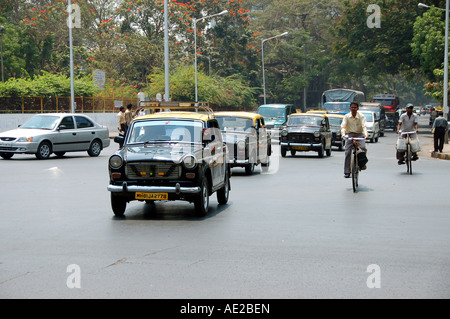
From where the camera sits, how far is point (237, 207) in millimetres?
12852

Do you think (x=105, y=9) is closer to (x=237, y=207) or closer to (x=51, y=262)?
(x=237, y=207)

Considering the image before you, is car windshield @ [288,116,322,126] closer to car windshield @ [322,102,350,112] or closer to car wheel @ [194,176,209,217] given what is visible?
car wheel @ [194,176,209,217]

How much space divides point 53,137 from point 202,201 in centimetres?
1469

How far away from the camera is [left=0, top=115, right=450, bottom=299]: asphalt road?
6.66 m

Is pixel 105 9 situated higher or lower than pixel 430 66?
higher

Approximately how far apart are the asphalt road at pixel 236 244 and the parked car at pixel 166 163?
1.30 ft

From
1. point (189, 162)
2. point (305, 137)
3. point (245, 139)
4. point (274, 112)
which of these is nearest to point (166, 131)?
point (189, 162)

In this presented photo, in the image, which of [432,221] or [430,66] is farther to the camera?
[430,66]

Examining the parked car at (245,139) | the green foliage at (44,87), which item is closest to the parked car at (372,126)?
the green foliage at (44,87)

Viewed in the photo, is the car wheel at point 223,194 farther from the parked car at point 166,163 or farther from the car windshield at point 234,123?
the car windshield at point 234,123

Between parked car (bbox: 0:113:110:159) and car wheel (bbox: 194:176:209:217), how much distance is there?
45.1ft

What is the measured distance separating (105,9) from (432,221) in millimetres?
59114

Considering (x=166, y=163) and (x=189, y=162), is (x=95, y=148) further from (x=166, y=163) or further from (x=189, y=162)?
(x=189, y=162)
